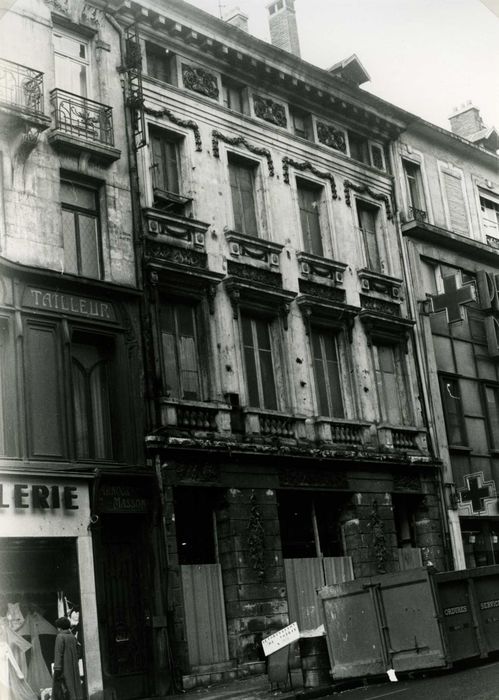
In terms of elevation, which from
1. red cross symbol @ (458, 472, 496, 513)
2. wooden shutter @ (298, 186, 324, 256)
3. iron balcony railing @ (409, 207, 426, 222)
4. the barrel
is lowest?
the barrel

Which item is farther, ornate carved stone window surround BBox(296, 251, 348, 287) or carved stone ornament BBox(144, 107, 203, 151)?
ornate carved stone window surround BBox(296, 251, 348, 287)

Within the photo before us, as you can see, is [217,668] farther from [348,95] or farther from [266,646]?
[348,95]

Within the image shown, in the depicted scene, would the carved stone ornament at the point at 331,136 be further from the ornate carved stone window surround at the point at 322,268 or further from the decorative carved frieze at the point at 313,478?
the decorative carved frieze at the point at 313,478

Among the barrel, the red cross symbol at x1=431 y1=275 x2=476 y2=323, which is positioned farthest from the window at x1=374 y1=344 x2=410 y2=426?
the barrel

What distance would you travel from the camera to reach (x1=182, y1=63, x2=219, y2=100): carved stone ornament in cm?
2414

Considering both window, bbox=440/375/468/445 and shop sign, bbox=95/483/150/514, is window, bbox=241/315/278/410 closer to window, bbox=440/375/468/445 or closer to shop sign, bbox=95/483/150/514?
shop sign, bbox=95/483/150/514

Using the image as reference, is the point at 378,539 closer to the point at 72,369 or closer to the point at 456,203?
the point at 72,369

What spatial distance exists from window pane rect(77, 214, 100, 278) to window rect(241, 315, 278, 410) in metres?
4.16

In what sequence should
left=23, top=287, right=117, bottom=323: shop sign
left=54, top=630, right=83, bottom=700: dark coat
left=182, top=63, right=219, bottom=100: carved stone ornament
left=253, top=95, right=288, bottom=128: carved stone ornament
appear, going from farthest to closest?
left=253, top=95, right=288, bottom=128: carved stone ornament < left=182, top=63, right=219, bottom=100: carved stone ornament < left=23, top=287, right=117, bottom=323: shop sign < left=54, top=630, right=83, bottom=700: dark coat

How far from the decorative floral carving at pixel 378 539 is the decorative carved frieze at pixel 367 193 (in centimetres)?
822

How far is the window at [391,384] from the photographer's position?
1066 inches

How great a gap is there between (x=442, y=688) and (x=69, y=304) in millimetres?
9759

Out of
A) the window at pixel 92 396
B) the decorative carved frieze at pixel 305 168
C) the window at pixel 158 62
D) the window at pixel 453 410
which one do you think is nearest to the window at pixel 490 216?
the window at pixel 453 410

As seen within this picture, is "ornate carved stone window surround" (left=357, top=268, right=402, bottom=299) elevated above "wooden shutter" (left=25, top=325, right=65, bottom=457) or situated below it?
above
